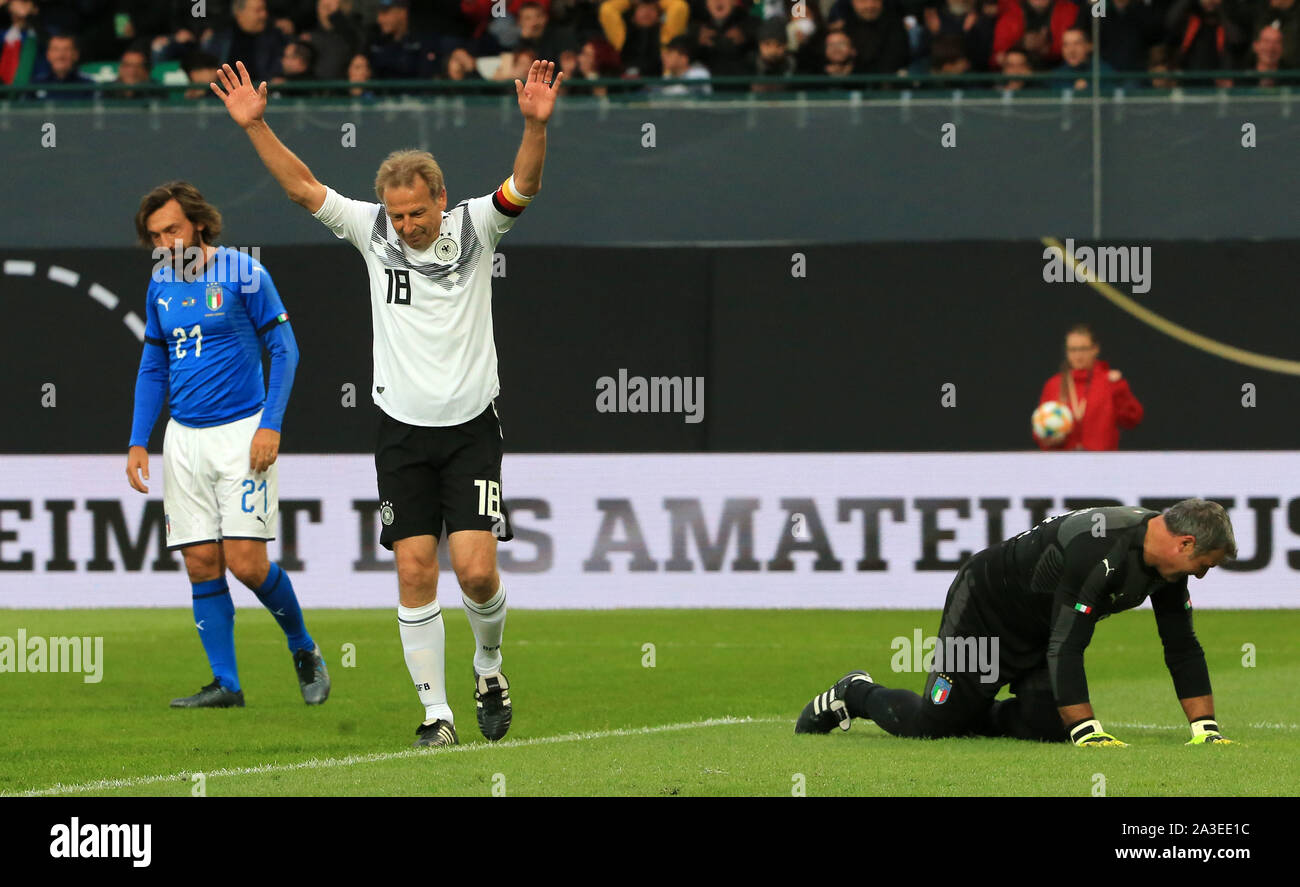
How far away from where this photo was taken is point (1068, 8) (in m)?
16.5

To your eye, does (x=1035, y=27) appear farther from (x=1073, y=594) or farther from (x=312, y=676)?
(x=1073, y=594)

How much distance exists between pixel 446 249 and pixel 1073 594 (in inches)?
105

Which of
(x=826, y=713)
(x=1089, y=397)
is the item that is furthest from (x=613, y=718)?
(x=1089, y=397)

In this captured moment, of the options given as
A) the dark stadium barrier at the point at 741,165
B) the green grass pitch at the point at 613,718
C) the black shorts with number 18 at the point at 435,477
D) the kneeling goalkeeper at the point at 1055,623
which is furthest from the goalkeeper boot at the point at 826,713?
the dark stadium barrier at the point at 741,165

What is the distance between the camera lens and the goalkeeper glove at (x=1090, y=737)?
283 inches

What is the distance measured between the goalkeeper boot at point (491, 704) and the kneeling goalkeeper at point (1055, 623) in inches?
49.6

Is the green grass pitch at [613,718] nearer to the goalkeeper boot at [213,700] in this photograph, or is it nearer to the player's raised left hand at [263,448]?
the goalkeeper boot at [213,700]

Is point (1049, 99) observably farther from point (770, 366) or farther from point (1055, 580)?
point (1055, 580)

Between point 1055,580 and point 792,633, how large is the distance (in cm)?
576

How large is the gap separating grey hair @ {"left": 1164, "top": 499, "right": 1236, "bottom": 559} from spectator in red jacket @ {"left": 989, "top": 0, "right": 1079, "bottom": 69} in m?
10.1

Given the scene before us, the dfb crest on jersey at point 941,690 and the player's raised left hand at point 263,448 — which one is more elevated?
the player's raised left hand at point 263,448

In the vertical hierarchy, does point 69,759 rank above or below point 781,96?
below
